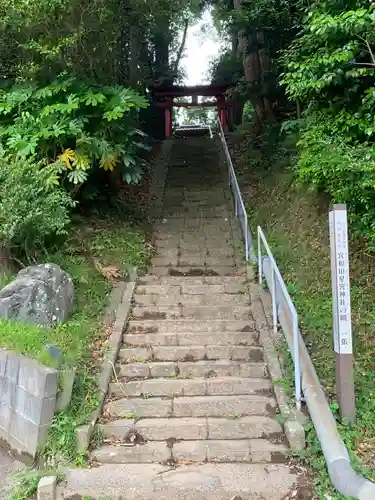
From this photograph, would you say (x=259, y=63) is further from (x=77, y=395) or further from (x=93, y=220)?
(x=77, y=395)

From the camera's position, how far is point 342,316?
4.04m

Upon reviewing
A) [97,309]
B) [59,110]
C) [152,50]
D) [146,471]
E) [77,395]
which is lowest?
[146,471]

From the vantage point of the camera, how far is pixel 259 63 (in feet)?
41.7

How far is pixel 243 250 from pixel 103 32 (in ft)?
14.1

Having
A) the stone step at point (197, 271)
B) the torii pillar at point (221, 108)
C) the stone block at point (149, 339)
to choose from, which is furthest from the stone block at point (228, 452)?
the torii pillar at point (221, 108)

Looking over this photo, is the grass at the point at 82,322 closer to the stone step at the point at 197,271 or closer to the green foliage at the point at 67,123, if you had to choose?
the stone step at the point at 197,271

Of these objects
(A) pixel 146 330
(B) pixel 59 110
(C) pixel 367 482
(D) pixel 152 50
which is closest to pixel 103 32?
(B) pixel 59 110

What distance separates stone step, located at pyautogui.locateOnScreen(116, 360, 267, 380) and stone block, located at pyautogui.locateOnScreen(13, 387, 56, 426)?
3.50 feet

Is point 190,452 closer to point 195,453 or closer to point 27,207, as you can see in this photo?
point 195,453

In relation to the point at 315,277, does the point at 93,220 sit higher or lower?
higher

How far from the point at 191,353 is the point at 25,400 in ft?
6.16

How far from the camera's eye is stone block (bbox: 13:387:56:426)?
393cm

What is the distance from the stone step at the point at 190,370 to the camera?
16.2ft

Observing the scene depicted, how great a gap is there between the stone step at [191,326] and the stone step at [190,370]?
2.16 feet
